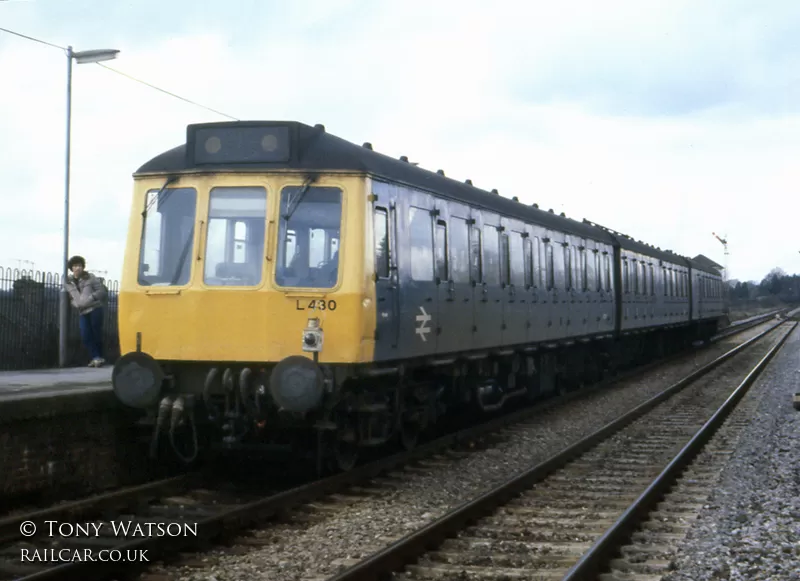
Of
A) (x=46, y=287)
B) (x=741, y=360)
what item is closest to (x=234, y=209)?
(x=46, y=287)

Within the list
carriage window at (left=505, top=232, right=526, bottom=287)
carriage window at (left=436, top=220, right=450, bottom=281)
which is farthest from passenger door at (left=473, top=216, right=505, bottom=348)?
carriage window at (left=436, top=220, right=450, bottom=281)

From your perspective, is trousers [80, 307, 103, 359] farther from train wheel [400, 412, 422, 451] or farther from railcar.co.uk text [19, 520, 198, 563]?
railcar.co.uk text [19, 520, 198, 563]

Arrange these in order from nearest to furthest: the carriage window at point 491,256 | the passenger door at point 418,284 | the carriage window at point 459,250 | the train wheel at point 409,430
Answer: the passenger door at point 418,284 → the train wheel at point 409,430 → the carriage window at point 459,250 → the carriage window at point 491,256

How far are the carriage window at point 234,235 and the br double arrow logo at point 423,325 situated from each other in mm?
2071

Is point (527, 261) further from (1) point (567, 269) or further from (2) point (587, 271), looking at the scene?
(2) point (587, 271)

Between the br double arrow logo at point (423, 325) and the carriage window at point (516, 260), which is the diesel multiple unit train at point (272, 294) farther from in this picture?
the carriage window at point (516, 260)

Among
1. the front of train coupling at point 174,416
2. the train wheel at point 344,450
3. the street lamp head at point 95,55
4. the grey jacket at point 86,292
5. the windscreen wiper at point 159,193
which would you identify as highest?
the street lamp head at point 95,55

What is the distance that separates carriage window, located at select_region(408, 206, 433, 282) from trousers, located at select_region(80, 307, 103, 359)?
514 cm

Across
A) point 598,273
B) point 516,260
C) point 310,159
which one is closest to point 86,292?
point 310,159

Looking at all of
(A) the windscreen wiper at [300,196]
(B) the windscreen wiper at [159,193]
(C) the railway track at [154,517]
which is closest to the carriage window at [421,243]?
(A) the windscreen wiper at [300,196]

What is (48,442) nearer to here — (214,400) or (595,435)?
(214,400)

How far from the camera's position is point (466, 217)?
12867 millimetres

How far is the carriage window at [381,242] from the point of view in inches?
385

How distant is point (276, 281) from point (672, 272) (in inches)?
988
